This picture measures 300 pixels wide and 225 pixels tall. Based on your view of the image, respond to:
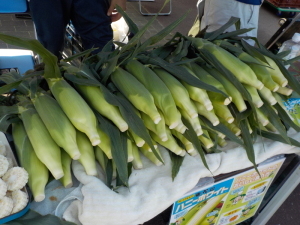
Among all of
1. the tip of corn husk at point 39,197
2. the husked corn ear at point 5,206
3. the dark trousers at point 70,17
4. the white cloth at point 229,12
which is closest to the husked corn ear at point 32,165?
the tip of corn husk at point 39,197

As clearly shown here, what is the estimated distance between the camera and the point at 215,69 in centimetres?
109

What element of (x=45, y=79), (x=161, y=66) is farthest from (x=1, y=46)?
(x=161, y=66)

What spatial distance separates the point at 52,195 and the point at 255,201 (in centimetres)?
96

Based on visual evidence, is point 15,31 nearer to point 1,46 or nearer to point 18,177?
point 1,46

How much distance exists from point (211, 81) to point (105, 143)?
0.44 meters

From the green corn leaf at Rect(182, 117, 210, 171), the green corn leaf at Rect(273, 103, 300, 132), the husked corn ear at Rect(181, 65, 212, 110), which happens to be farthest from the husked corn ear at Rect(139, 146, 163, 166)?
the green corn leaf at Rect(273, 103, 300, 132)

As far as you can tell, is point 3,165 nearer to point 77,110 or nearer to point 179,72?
point 77,110

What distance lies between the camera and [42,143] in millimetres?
830

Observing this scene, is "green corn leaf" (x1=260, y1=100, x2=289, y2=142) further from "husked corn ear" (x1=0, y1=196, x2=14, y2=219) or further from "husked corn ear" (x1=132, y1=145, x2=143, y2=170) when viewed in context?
"husked corn ear" (x1=0, y1=196, x2=14, y2=219)

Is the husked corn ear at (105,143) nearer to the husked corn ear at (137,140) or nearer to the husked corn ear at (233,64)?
the husked corn ear at (137,140)

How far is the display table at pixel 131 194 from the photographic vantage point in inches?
32.1

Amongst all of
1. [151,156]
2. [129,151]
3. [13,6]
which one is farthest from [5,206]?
[13,6]

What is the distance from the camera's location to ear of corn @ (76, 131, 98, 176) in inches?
34.0

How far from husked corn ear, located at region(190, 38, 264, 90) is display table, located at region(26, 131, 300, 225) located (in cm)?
28
